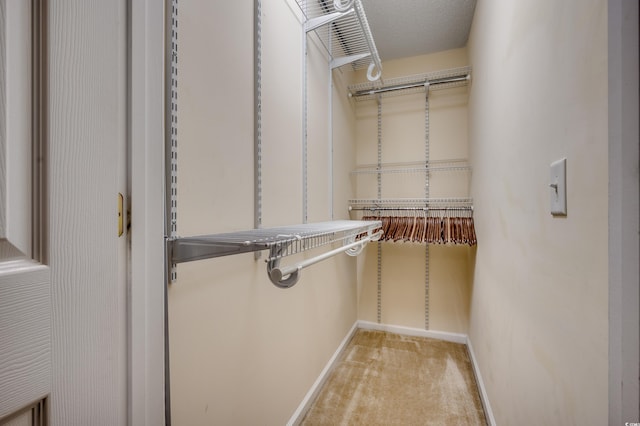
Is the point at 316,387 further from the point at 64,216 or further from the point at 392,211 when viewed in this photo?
the point at 64,216

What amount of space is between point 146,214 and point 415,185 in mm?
2362

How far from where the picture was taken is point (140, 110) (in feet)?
1.93

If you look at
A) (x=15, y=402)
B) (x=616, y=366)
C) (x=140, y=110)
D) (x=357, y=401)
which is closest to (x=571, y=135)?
(x=616, y=366)

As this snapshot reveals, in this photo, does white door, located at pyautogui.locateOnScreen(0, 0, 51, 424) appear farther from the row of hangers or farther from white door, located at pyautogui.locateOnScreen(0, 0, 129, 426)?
the row of hangers

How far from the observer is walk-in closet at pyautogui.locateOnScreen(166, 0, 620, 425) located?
69cm

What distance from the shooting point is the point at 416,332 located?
262cm

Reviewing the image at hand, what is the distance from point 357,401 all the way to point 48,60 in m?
2.02

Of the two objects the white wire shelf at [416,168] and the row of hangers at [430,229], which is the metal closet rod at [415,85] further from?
the row of hangers at [430,229]

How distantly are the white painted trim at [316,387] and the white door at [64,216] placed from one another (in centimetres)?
125

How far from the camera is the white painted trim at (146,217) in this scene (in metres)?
0.57

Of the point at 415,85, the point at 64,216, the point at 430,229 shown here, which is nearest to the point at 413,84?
the point at 415,85

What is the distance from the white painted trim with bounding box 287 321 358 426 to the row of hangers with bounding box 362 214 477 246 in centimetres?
97

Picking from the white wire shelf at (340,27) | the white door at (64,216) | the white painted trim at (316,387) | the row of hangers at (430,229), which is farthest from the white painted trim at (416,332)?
the white door at (64,216)

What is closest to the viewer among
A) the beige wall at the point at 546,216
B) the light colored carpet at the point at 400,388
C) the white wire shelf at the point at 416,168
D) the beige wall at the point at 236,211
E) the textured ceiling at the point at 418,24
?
the beige wall at the point at 546,216
